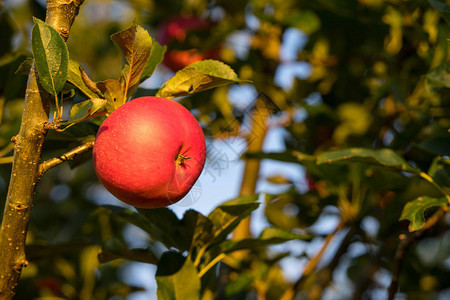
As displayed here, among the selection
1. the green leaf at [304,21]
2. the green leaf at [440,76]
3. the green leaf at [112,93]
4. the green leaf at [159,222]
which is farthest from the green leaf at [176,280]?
the green leaf at [304,21]

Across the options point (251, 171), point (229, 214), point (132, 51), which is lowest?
point (251, 171)

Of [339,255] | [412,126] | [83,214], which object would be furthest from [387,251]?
[83,214]

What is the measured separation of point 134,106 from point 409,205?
502 millimetres

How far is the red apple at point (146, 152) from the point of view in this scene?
23.8 inches

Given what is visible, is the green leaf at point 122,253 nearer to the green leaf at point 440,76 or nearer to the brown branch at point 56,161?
the brown branch at point 56,161

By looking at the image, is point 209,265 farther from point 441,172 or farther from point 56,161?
point 441,172

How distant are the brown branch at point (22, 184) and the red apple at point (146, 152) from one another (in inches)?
3.1

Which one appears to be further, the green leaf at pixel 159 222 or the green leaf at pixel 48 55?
the green leaf at pixel 159 222

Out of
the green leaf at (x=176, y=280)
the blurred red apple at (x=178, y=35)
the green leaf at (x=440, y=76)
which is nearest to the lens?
the green leaf at (x=176, y=280)

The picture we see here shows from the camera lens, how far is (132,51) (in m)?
0.65

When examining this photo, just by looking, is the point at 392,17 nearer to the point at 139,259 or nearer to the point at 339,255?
the point at 339,255

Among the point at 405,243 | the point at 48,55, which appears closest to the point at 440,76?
the point at 405,243

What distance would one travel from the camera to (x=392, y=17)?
148 centimetres

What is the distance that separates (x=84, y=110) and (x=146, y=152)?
9cm
